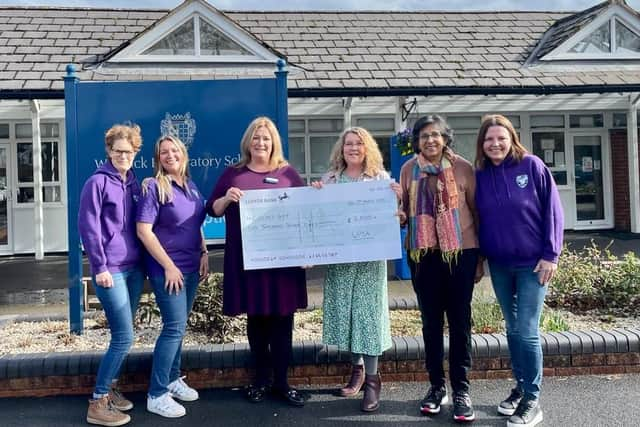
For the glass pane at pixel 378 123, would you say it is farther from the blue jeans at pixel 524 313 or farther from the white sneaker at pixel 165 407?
the white sneaker at pixel 165 407

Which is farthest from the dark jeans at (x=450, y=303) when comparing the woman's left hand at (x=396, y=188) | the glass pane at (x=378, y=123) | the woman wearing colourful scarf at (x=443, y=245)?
the glass pane at (x=378, y=123)

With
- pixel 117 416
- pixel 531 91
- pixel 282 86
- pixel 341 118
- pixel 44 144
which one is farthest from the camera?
pixel 341 118

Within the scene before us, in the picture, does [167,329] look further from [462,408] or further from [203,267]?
[462,408]

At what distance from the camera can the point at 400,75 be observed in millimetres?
11211

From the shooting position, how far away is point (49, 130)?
12.0 meters

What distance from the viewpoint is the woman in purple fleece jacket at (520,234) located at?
10.7 ft

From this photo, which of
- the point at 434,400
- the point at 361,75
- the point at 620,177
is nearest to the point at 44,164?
the point at 361,75

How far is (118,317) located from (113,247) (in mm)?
434

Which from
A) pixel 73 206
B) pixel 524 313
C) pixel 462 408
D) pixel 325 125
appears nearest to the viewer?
pixel 524 313

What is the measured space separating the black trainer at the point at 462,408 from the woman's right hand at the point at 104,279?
2.20m

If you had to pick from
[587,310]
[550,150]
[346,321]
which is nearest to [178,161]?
[346,321]

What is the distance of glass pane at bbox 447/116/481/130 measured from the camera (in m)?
13.2

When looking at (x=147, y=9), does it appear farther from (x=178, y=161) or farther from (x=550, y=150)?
(x=178, y=161)

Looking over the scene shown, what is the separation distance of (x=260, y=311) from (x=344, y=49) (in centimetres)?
971
